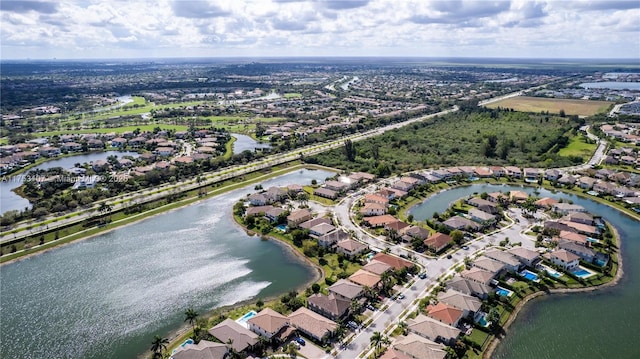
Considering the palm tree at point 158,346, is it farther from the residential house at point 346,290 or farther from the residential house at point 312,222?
the residential house at point 312,222

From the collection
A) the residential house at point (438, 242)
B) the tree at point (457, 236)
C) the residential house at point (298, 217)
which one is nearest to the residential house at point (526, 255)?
the tree at point (457, 236)

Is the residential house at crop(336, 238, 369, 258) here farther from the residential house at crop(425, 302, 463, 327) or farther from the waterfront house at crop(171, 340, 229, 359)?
the waterfront house at crop(171, 340, 229, 359)

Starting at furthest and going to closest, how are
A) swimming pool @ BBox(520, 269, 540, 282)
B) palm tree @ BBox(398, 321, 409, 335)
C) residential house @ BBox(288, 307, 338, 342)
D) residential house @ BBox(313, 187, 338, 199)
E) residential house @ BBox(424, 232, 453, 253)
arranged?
residential house @ BBox(313, 187, 338, 199) → residential house @ BBox(424, 232, 453, 253) → swimming pool @ BBox(520, 269, 540, 282) → palm tree @ BBox(398, 321, 409, 335) → residential house @ BBox(288, 307, 338, 342)


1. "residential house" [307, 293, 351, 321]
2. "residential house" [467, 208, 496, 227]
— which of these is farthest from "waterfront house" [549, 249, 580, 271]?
"residential house" [307, 293, 351, 321]

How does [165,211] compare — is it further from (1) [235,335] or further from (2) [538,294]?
(2) [538,294]

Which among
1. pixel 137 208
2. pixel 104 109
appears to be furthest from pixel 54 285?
pixel 104 109

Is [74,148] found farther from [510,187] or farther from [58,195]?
[510,187]
